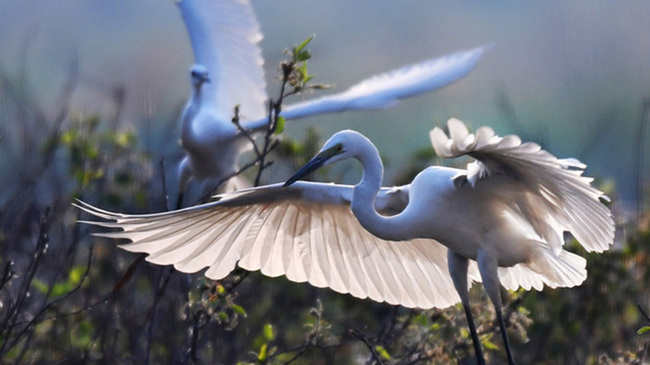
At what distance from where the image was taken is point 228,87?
6.53m

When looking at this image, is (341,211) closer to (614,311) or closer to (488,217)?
(488,217)


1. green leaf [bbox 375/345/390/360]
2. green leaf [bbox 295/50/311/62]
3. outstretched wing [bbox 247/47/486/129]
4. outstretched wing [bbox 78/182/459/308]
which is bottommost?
green leaf [bbox 375/345/390/360]

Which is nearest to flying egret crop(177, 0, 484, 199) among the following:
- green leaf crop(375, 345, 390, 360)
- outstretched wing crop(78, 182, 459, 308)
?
outstretched wing crop(78, 182, 459, 308)

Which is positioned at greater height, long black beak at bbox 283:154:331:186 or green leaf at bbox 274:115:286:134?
green leaf at bbox 274:115:286:134

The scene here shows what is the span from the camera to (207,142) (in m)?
5.92

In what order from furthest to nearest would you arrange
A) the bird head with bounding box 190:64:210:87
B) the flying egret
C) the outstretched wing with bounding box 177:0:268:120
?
the outstretched wing with bounding box 177:0:268:120 → the bird head with bounding box 190:64:210:87 → the flying egret

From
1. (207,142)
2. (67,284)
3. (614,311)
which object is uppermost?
(207,142)

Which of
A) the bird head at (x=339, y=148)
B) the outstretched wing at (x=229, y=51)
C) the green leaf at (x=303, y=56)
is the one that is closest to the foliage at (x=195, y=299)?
the green leaf at (x=303, y=56)

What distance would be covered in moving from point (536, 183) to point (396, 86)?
66.0 inches

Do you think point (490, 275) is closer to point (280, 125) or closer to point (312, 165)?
point (312, 165)

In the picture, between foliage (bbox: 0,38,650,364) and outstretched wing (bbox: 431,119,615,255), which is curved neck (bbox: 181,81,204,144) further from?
outstretched wing (bbox: 431,119,615,255)

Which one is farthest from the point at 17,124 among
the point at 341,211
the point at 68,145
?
the point at 341,211

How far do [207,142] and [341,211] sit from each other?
6.41ft

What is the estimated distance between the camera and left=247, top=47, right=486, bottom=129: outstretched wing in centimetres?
488
